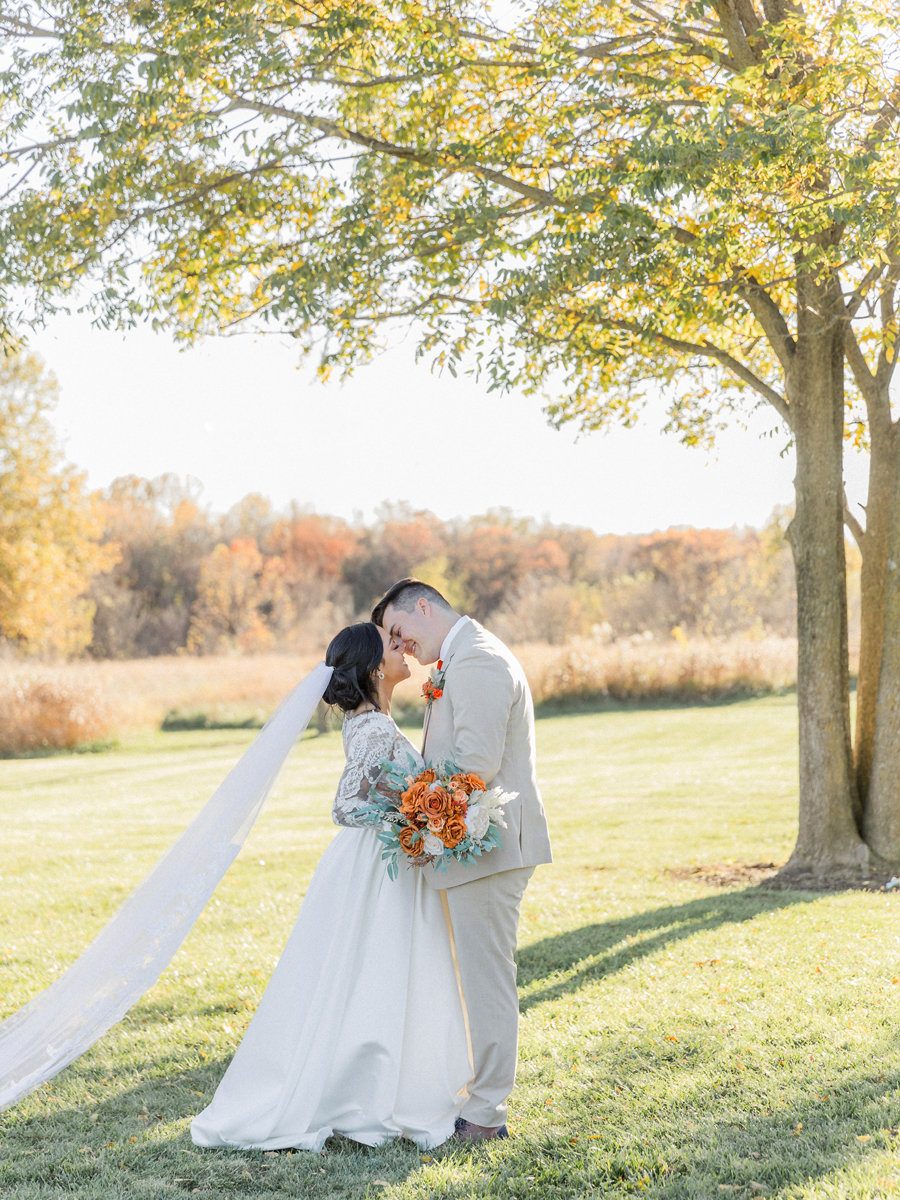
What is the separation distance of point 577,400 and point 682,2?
11.5 feet

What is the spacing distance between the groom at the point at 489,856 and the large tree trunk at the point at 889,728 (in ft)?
17.1

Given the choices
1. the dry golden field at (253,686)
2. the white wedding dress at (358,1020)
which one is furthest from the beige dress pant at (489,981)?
the dry golden field at (253,686)

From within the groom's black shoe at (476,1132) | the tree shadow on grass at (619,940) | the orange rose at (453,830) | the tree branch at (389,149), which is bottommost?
the tree shadow on grass at (619,940)

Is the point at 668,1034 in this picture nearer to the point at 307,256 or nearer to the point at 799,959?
the point at 799,959

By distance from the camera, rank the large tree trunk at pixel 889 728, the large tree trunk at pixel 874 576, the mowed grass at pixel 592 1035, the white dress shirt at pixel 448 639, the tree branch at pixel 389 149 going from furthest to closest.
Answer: the large tree trunk at pixel 874 576, the large tree trunk at pixel 889 728, the tree branch at pixel 389 149, the white dress shirt at pixel 448 639, the mowed grass at pixel 592 1035

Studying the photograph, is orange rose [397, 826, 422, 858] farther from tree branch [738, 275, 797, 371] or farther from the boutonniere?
tree branch [738, 275, 797, 371]

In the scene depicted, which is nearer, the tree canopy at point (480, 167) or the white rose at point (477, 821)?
the white rose at point (477, 821)

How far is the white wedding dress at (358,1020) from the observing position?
389 centimetres

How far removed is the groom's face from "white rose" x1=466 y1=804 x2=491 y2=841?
668 millimetres

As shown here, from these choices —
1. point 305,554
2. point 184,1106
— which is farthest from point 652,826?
point 305,554

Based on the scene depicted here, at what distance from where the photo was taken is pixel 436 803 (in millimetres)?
3664

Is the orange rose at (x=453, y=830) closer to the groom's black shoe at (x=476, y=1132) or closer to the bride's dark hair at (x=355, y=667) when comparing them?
the bride's dark hair at (x=355, y=667)

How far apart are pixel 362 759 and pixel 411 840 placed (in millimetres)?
499

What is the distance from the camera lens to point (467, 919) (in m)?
3.87
